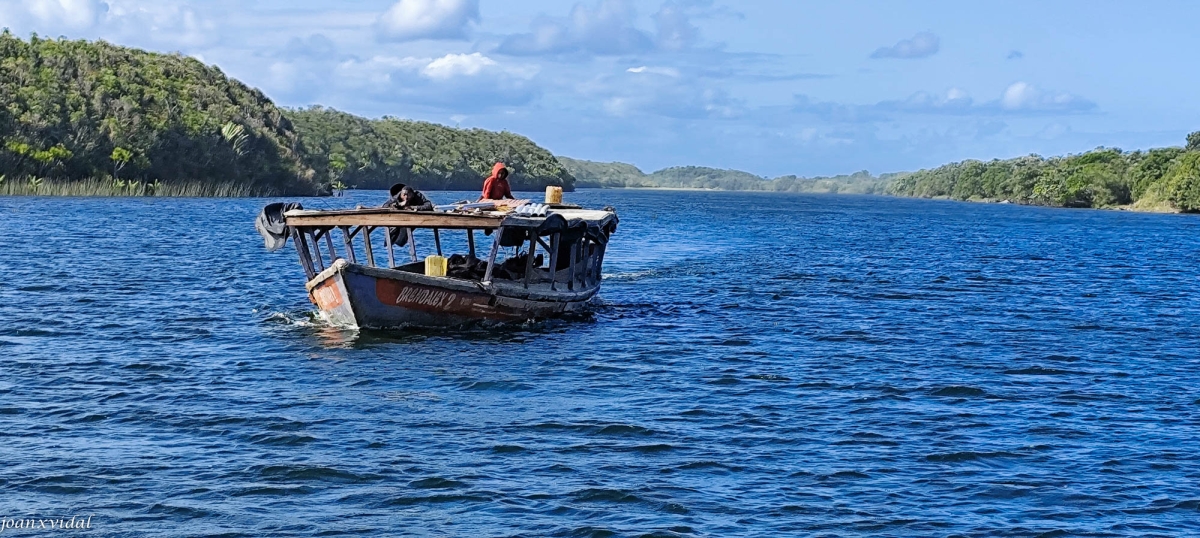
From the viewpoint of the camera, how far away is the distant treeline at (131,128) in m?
106

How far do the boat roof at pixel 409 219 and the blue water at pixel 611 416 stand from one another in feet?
6.95

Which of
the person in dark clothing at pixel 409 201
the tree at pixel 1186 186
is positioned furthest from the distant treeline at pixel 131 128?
the tree at pixel 1186 186

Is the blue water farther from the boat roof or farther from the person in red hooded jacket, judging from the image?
the person in red hooded jacket

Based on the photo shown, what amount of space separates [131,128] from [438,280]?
101 m

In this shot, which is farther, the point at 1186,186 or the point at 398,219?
the point at 1186,186

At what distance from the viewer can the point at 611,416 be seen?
18078 millimetres

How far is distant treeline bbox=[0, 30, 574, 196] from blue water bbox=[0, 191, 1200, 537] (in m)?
75.5

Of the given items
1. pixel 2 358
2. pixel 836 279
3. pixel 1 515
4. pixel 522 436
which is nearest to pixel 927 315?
pixel 836 279

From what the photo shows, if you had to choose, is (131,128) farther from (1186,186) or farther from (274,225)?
(1186,186)

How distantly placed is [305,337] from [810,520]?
13.8 meters

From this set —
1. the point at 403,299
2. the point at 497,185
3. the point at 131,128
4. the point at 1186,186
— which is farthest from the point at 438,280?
the point at 1186,186

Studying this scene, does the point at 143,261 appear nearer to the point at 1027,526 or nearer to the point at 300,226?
the point at 300,226

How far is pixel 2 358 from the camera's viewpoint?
2144 centimetres

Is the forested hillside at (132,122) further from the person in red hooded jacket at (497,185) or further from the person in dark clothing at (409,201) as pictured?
the person in dark clothing at (409,201)
